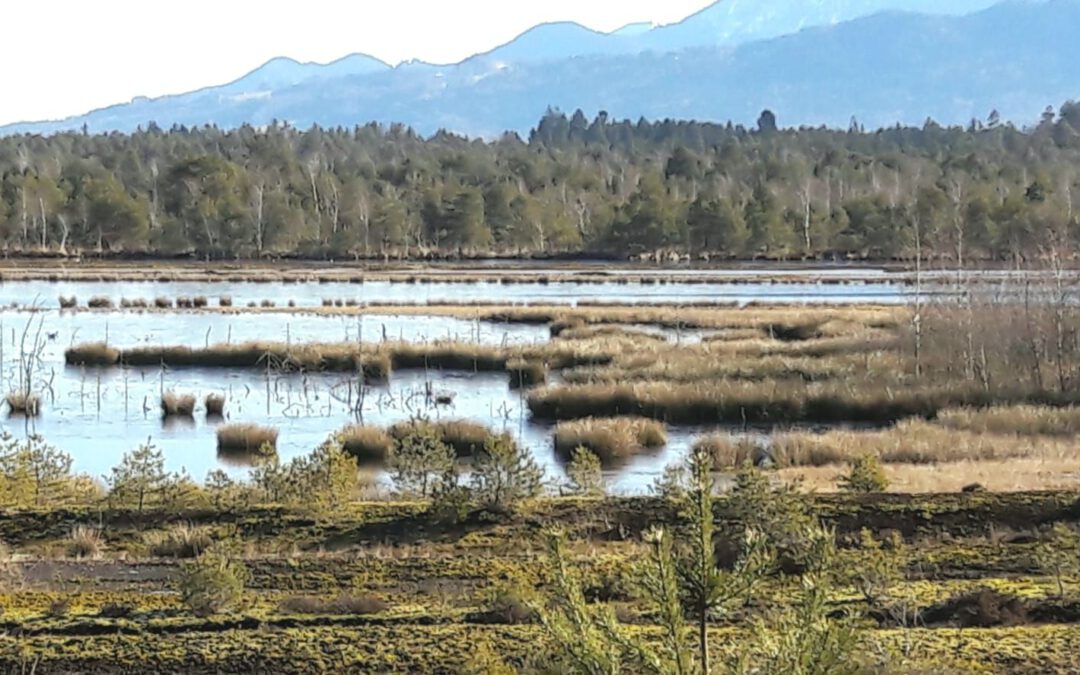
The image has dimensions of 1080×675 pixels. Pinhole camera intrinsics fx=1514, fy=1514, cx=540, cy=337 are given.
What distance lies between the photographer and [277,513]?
17953 millimetres

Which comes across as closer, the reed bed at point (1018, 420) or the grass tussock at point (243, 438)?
the reed bed at point (1018, 420)

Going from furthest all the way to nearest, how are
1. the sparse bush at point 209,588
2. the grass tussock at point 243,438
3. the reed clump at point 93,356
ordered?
the reed clump at point 93,356
the grass tussock at point 243,438
the sparse bush at point 209,588

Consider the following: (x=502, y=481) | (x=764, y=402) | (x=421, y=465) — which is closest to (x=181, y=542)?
(x=502, y=481)

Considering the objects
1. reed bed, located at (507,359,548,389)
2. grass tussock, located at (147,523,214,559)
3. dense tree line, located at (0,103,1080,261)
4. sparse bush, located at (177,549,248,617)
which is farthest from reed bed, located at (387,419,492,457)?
dense tree line, located at (0,103,1080,261)

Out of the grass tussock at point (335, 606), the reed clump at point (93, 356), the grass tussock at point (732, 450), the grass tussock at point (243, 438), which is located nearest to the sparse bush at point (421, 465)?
the grass tussock at point (732, 450)

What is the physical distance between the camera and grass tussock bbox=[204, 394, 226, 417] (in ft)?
120

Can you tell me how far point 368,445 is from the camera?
2920cm

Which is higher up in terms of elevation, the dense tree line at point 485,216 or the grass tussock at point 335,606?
the dense tree line at point 485,216

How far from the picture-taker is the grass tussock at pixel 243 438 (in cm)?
3086

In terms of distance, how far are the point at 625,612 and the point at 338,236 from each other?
105 metres

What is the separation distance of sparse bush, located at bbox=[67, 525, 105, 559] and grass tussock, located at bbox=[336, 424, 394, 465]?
10954mm

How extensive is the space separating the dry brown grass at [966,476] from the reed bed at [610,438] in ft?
16.8

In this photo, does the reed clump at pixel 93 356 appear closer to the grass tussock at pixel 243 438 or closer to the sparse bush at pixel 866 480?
the grass tussock at pixel 243 438

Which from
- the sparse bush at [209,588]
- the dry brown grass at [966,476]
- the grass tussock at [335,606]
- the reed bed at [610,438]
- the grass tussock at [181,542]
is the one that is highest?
the sparse bush at [209,588]
